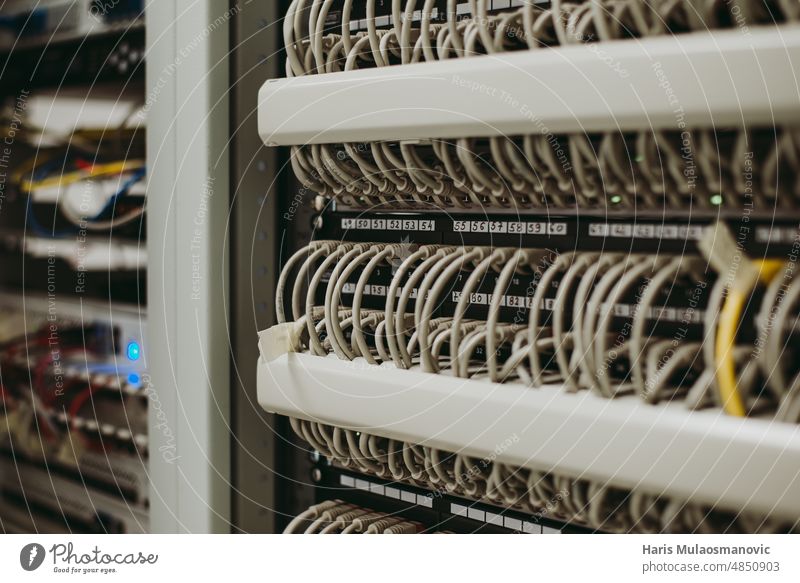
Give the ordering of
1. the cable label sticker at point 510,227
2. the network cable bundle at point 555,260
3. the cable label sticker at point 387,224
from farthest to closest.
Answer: the cable label sticker at point 387,224
the cable label sticker at point 510,227
the network cable bundle at point 555,260

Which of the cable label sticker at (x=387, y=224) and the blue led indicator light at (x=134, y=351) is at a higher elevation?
the cable label sticker at (x=387, y=224)

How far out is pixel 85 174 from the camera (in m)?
1.26

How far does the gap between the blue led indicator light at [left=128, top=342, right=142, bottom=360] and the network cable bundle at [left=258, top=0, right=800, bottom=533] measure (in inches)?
11.5

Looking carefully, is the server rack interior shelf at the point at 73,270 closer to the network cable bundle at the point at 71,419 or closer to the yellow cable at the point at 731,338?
the network cable bundle at the point at 71,419

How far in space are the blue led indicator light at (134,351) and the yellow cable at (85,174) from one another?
264 millimetres
